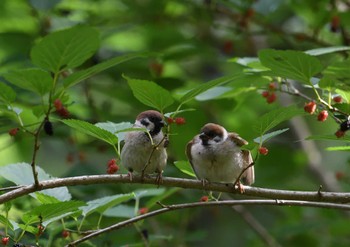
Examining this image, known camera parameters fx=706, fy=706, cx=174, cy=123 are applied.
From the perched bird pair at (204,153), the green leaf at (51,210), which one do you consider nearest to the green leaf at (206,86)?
the green leaf at (51,210)

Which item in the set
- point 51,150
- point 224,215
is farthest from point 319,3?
point 51,150

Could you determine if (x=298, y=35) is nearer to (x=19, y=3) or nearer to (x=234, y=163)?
(x=234, y=163)

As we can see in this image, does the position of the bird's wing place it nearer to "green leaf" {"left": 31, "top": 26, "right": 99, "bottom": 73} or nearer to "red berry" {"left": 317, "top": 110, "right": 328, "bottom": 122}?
→ "red berry" {"left": 317, "top": 110, "right": 328, "bottom": 122}

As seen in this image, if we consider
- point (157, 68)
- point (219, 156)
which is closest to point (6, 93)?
point (219, 156)

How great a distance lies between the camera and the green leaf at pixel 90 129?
2.46m

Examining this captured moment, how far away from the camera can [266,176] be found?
507 centimetres

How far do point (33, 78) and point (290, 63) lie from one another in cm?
91

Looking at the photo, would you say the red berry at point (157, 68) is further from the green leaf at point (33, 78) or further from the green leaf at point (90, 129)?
the green leaf at point (33, 78)

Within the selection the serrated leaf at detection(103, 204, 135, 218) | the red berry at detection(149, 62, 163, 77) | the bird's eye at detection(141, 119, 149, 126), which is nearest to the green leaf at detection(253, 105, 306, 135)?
the serrated leaf at detection(103, 204, 135, 218)

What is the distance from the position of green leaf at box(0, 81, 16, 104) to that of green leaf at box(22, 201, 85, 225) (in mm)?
416

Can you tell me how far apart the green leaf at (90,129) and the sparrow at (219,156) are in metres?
0.84

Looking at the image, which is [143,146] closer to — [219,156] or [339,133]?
[219,156]

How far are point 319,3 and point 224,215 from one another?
8.04 feet

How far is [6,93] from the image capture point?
8.42 feet
